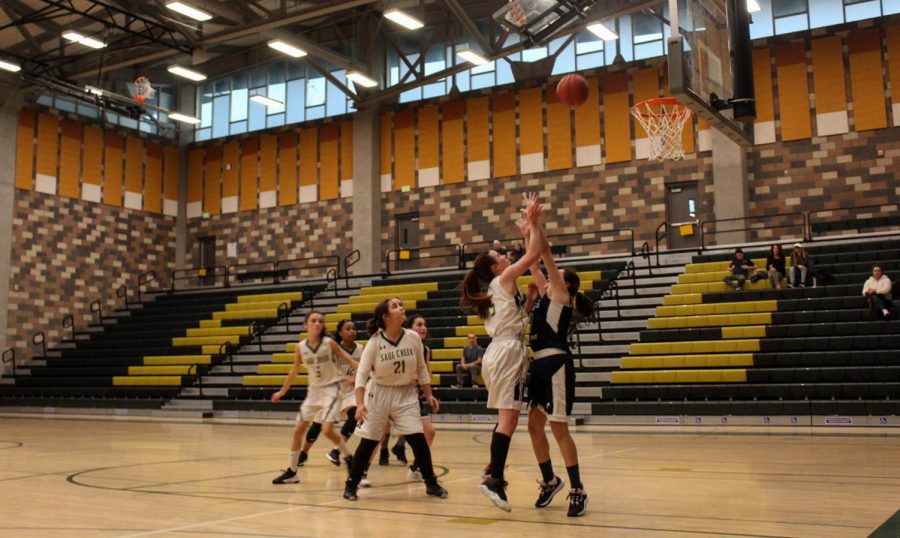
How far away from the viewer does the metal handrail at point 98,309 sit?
24.5m

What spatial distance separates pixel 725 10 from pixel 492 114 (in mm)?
14548

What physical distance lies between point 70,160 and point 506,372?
22.9 m

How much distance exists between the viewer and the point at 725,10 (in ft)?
28.8

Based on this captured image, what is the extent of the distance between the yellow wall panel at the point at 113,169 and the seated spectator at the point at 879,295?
20771 millimetres

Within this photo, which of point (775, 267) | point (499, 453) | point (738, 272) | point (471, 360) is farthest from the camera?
point (738, 272)

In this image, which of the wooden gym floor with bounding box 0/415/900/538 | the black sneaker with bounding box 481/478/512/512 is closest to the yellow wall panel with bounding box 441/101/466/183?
the wooden gym floor with bounding box 0/415/900/538

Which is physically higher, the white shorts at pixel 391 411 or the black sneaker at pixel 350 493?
Answer: the white shorts at pixel 391 411

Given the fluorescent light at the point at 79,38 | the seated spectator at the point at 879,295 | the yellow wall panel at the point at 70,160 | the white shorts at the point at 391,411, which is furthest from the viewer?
the yellow wall panel at the point at 70,160

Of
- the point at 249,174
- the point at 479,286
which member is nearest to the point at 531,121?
the point at 249,174

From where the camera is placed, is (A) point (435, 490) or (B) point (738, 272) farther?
(B) point (738, 272)

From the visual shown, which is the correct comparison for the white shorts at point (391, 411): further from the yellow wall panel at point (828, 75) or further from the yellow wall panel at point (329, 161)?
the yellow wall panel at point (329, 161)

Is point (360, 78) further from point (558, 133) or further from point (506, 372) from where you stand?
point (506, 372)

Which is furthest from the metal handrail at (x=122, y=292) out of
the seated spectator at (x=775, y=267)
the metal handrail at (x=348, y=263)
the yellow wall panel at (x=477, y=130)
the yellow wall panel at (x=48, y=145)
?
the seated spectator at (x=775, y=267)

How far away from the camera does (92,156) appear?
2523 centimetres
